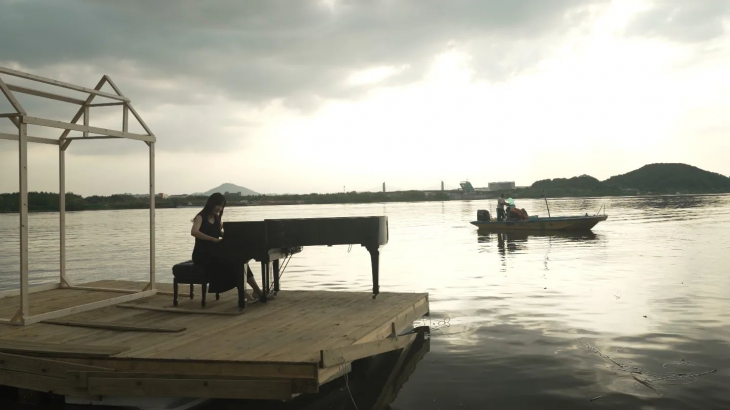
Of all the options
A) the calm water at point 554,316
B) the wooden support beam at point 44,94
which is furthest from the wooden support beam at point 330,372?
the wooden support beam at point 44,94

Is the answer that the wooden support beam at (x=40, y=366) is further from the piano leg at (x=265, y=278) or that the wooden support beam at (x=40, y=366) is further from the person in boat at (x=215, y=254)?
the piano leg at (x=265, y=278)

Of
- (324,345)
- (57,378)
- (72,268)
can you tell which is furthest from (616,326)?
(72,268)

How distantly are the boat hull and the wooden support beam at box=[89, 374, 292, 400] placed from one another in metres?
25.2

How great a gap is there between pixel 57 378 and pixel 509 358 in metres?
5.26

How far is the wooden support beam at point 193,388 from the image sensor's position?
200 inches

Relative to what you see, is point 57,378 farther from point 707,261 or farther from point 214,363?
point 707,261

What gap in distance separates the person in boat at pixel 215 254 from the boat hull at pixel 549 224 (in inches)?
896

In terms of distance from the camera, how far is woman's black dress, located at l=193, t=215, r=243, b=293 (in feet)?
25.0

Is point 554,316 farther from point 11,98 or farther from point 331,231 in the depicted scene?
point 11,98

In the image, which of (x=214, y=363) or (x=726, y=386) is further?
(x=726, y=386)

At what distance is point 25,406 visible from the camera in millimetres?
6234

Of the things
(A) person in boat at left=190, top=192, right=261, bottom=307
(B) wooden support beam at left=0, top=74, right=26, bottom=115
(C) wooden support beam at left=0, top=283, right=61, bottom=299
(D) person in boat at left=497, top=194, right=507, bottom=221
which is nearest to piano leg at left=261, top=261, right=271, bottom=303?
(A) person in boat at left=190, top=192, right=261, bottom=307

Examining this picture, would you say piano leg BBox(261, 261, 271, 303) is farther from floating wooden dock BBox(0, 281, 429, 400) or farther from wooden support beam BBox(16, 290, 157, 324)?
wooden support beam BBox(16, 290, 157, 324)

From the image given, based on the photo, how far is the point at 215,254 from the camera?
772cm
